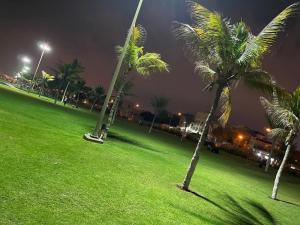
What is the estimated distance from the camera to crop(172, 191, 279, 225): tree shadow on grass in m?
9.75

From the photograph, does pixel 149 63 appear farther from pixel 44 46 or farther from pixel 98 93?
pixel 98 93

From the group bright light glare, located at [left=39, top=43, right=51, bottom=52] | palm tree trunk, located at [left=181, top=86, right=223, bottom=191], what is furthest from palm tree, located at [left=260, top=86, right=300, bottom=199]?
bright light glare, located at [left=39, top=43, right=51, bottom=52]

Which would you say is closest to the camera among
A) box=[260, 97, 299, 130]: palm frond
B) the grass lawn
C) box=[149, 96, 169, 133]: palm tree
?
the grass lawn

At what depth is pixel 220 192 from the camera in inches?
576

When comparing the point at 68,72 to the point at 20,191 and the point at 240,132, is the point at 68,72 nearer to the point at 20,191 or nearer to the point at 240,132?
the point at 240,132

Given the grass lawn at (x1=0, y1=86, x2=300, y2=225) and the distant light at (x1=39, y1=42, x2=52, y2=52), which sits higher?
the distant light at (x1=39, y1=42, x2=52, y2=52)

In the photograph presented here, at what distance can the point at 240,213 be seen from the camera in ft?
39.0

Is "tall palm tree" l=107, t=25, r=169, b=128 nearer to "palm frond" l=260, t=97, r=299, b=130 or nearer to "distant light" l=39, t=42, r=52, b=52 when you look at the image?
"palm frond" l=260, t=97, r=299, b=130

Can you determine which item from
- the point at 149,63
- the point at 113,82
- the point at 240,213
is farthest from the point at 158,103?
the point at 240,213

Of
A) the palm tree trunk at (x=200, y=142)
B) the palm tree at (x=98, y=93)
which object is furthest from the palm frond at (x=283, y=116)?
the palm tree at (x=98, y=93)

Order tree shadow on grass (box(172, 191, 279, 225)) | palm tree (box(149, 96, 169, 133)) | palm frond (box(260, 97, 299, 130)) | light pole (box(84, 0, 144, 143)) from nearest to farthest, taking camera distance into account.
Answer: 1. tree shadow on grass (box(172, 191, 279, 225))
2. light pole (box(84, 0, 144, 143))
3. palm frond (box(260, 97, 299, 130))
4. palm tree (box(149, 96, 169, 133))

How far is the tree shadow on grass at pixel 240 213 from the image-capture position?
9.75 meters

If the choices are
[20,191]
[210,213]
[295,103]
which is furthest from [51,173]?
[295,103]

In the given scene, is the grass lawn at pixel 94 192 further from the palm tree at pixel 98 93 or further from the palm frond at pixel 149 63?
the palm tree at pixel 98 93
